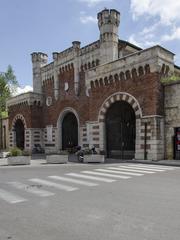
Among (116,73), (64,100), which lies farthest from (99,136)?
(64,100)

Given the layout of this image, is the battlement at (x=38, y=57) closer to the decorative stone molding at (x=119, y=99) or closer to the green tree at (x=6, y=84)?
the green tree at (x=6, y=84)

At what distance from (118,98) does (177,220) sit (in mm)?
15501

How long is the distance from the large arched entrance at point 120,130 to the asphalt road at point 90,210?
11.6 metres

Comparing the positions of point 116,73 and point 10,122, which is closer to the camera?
point 116,73

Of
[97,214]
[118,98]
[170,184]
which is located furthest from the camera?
[118,98]

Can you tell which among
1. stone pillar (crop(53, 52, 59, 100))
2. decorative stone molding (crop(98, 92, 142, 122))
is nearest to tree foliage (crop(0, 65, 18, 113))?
stone pillar (crop(53, 52, 59, 100))

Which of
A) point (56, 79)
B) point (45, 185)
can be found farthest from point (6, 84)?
point (45, 185)

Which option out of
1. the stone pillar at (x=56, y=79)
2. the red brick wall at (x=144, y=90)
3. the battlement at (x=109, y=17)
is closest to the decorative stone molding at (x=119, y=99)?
the red brick wall at (x=144, y=90)

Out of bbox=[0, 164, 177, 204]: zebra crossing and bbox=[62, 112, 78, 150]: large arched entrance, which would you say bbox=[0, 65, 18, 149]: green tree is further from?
bbox=[0, 164, 177, 204]: zebra crossing

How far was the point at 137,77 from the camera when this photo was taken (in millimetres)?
19250

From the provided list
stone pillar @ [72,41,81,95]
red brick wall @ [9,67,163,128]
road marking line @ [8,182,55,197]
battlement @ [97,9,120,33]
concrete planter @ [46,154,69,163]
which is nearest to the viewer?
road marking line @ [8,182,55,197]

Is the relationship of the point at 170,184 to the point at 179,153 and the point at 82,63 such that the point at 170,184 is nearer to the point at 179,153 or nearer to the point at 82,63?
the point at 179,153

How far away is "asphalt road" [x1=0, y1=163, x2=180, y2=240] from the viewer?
4.78m

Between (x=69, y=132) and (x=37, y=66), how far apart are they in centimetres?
925
